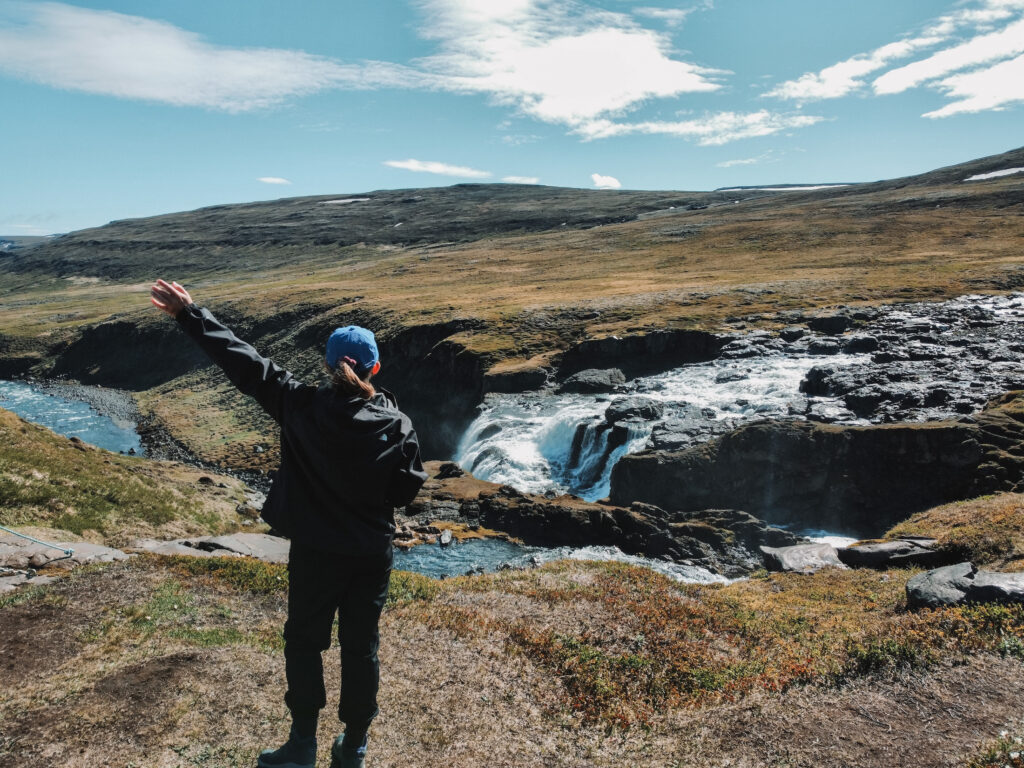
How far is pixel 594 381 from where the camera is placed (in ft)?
174

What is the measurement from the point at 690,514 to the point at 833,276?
197 feet

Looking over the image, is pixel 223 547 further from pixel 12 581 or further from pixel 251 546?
pixel 12 581

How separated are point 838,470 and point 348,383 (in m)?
31.8

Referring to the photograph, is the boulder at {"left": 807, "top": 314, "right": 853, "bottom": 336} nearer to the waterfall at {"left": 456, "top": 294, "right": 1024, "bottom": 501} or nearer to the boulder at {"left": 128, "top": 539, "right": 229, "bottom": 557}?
the waterfall at {"left": 456, "top": 294, "right": 1024, "bottom": 501}

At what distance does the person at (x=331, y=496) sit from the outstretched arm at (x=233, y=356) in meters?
0.01

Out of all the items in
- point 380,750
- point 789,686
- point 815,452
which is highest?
point 380,750

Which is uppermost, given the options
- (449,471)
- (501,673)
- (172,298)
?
(172,298)

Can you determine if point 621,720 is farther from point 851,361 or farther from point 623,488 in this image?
point 851,361

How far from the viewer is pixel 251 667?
9.20m

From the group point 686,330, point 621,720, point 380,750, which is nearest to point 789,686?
point 621,720

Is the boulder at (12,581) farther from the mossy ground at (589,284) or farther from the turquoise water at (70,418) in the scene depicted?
the turquoise water at (70,418)

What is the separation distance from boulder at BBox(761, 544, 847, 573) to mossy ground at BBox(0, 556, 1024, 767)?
6179mm

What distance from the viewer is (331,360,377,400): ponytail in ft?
19.2

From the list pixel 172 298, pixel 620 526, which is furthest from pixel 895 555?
pixel 172 298
